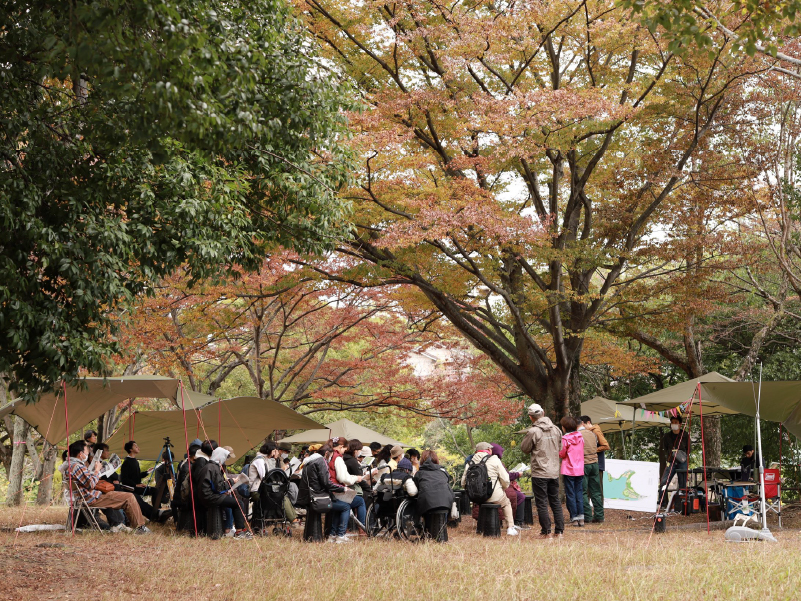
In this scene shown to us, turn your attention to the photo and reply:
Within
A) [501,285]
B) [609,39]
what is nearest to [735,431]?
[501,285]

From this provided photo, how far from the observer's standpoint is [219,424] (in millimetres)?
13367

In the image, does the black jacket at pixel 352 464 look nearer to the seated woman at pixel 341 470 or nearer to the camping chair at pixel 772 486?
the seated woman at pixel 341 470

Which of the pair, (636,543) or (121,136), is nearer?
(121,136)

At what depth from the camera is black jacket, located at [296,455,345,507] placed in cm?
872

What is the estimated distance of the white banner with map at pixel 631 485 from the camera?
32.7ft

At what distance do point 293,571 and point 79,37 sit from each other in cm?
473

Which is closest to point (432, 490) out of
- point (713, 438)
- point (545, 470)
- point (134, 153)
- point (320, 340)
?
point (545, 470)

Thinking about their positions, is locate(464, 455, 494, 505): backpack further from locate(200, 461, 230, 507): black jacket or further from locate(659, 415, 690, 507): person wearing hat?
locate(659, 415, 690, 507): person wearing hat

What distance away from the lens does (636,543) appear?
8250 mm

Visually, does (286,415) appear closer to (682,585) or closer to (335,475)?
(335,475)

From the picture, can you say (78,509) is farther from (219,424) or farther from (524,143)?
(524,143)

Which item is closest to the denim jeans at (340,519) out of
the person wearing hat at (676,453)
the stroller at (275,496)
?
the stroller at (275,496)

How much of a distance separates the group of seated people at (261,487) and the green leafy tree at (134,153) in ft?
9.90

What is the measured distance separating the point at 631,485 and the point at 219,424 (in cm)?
747
